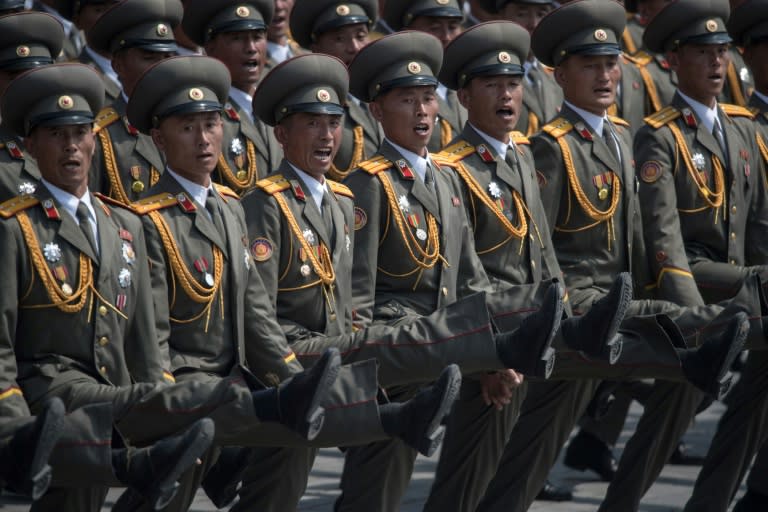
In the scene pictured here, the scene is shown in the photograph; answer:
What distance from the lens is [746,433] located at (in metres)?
8.94

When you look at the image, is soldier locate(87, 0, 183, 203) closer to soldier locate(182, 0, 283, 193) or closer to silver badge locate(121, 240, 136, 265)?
soldier locate(182, 0, 283, 193)

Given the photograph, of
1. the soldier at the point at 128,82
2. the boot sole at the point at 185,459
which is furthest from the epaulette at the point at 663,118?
the boot sole at the point at 185,459

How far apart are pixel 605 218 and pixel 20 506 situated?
3290 mm

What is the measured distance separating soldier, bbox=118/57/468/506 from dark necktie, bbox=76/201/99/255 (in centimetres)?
33

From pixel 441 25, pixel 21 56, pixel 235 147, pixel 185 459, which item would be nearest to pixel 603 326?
pixel 185 459

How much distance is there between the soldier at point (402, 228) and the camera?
7.91m

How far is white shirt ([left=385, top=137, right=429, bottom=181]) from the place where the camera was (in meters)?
8.19

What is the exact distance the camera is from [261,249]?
7.62 meters

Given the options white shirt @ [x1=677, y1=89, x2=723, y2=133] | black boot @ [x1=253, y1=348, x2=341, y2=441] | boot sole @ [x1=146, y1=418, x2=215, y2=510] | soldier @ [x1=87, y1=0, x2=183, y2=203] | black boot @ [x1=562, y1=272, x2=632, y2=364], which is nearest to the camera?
boot sole @ [x1=146, y1=418, x2=215, y2=510]

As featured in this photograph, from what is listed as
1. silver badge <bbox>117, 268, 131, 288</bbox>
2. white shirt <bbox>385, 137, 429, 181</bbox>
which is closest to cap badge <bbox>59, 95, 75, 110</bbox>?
silver badge <bbox>117, 268, 131, 288</bbox>

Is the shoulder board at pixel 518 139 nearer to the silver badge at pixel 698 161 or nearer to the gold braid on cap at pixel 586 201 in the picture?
the gold braid on cap at pixel 586 201

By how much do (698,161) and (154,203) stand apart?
10.3ft

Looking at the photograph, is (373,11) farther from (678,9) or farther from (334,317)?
(334,317)

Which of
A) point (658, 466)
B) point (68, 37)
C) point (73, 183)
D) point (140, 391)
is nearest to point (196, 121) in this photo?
point (73, 183)
